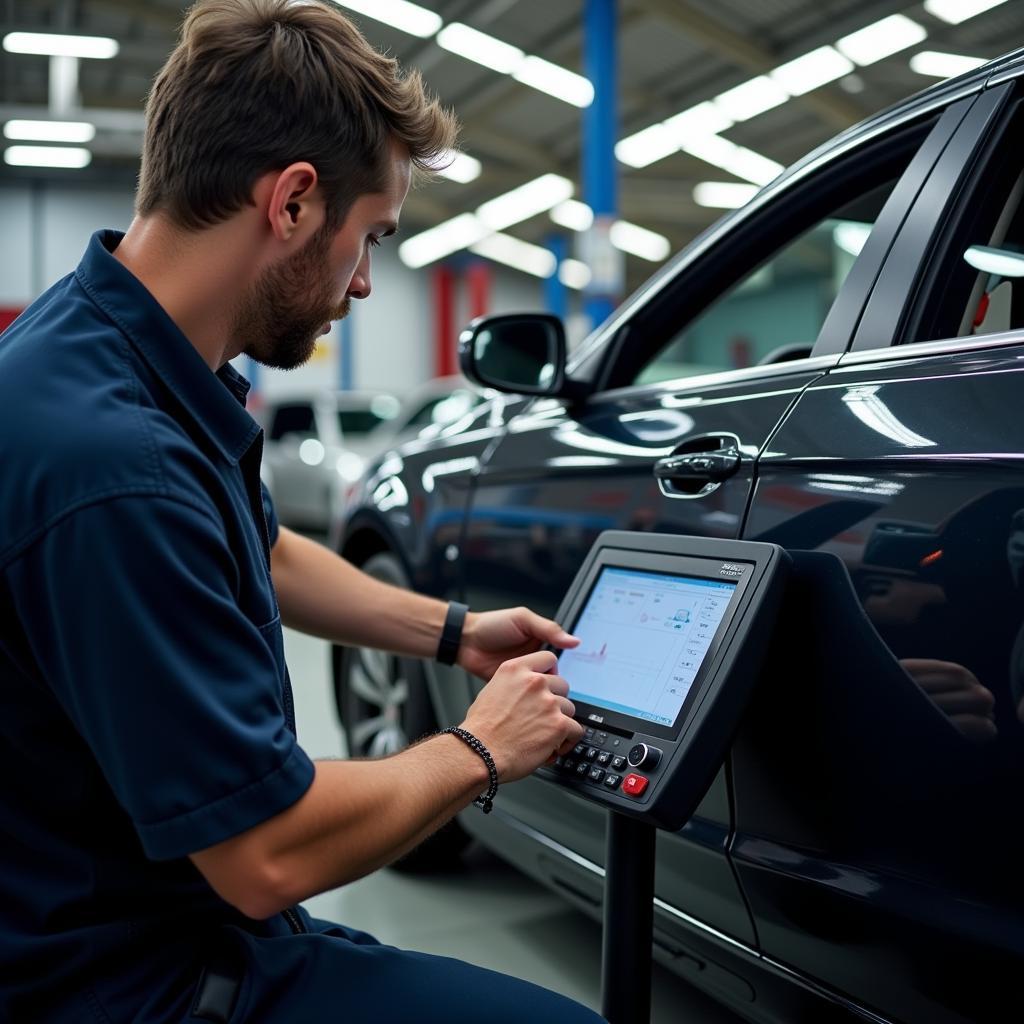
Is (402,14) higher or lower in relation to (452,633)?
higher

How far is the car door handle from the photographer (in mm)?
1421

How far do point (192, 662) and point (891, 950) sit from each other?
2.56ft

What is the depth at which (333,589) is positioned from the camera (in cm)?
169

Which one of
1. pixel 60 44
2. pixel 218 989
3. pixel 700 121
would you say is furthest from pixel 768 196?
pixel 60 44

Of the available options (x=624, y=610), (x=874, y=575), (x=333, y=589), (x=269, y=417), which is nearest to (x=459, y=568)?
(x=333, y=589)

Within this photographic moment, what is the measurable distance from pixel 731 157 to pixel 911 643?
1298 cm

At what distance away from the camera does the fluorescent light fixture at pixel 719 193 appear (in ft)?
47.9

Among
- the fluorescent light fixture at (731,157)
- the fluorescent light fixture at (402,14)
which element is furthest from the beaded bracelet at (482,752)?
the fluorescent light fixture at (731,157)

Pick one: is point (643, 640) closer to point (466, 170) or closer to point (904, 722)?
point (904, 722)

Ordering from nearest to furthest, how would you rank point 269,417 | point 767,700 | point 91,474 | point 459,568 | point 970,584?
point 91,474, point 970,584, point 767,700, point 459,568, point 269,417

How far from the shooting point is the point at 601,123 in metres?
8.08

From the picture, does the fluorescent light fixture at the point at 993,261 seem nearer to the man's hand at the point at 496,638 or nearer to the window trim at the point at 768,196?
the window trim at the point at 768,196

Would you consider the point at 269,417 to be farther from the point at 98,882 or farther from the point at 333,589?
the point at 98,882

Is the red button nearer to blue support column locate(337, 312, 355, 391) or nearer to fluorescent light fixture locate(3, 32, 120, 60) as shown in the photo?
fluorescent light fixture locate(3, 32, 120, 60)
